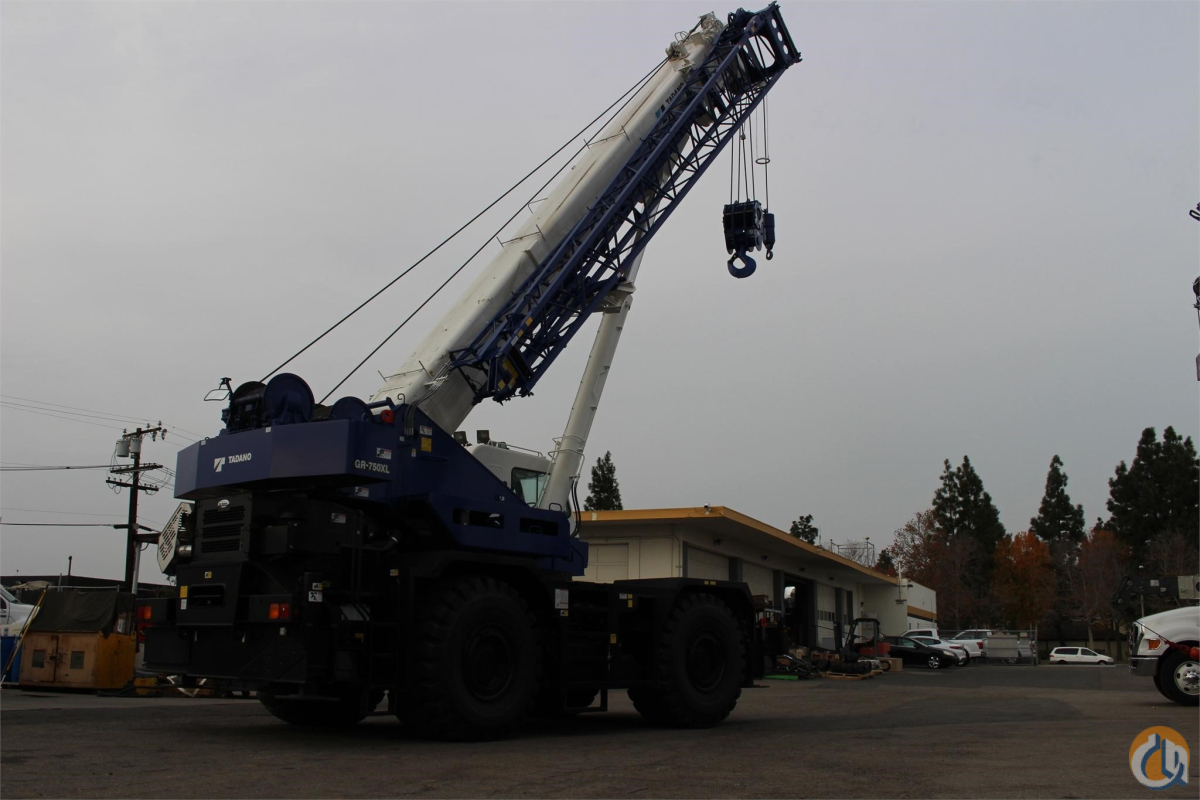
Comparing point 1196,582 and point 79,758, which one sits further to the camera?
point 1196,582

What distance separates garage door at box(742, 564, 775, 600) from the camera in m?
37.0

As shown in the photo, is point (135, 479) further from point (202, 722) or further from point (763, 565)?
point (202, 722)

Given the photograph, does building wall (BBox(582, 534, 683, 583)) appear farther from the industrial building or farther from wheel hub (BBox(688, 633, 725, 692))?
wheel hub (BBox(688, 633, 725, 692))

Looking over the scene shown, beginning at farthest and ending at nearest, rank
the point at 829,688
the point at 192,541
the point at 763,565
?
1. the point at 763,565
2. the point at 829,688
3. the point at 192,541

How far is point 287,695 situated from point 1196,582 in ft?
48.3

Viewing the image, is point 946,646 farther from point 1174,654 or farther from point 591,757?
point 591,757

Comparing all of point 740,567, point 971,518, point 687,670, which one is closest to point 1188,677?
point 687,670

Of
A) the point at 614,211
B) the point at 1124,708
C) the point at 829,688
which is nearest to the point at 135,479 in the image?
the point at 829,688

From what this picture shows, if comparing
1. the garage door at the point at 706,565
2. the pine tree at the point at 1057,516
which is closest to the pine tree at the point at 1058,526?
the pine tree at the point at 1057,516

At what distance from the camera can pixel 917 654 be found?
42625mm

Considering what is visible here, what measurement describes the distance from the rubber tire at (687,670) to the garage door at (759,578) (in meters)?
22.9

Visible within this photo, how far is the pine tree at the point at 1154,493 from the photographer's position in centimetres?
7700

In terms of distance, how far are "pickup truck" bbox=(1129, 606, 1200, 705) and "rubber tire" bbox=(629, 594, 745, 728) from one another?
20.7 feet

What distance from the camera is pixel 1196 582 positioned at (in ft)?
55.3
